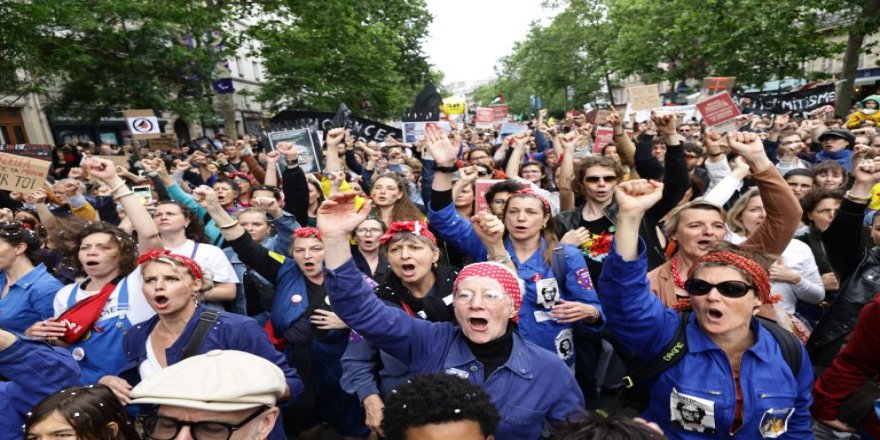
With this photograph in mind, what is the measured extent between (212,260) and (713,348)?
2.99 m

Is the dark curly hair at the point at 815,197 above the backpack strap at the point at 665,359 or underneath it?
above

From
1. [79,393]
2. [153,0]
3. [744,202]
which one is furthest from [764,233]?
[153,0]

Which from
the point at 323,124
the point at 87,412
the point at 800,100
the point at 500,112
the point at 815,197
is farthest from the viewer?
the point at 800,100

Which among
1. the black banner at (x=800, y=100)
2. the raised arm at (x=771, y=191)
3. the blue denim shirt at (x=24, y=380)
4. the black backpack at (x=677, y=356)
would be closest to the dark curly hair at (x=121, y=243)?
the blue denim shirt at (x=24, y=380)

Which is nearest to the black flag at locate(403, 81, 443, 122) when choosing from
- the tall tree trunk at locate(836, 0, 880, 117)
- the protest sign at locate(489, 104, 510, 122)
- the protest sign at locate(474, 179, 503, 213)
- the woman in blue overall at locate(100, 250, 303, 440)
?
the protest sign at locate(489, 104, 510, 122)

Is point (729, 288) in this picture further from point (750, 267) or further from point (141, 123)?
point (141, 123)

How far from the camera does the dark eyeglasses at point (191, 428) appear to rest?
1.63 meters

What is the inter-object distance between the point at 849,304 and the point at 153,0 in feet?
54.1

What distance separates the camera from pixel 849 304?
263 cm

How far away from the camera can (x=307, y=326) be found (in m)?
3.19

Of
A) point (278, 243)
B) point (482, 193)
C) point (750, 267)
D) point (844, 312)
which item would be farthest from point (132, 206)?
point (844, 312)

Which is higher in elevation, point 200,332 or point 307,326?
point 200,332

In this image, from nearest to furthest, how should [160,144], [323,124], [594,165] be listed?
[594,165] → [323,124] → [160,144]

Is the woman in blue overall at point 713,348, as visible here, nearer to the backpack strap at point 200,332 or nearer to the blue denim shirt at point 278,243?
the backpack strap at point 200,332
